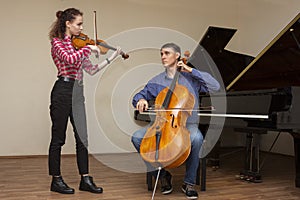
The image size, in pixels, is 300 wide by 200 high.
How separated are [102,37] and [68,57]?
2.21 meters

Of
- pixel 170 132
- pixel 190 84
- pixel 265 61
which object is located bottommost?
pixel 170 132

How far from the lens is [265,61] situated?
275 cm

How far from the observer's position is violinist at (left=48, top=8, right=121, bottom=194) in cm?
224

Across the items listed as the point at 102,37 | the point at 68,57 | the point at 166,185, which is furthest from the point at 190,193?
the point at 102,37

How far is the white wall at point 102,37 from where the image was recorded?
3.89m

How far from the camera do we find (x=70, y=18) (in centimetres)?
225

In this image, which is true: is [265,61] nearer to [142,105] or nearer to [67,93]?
[142,105]

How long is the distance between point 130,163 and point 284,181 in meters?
1.54

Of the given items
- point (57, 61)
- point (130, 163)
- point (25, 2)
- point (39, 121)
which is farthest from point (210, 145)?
point (25, 2)

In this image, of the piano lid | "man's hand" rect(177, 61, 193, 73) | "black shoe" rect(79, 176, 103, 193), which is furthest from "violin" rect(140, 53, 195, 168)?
the piano lid

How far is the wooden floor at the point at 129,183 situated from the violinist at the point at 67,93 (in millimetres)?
158

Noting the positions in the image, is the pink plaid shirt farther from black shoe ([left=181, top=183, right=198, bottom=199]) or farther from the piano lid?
the piano lid

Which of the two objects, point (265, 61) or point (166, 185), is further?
point (265, 61)

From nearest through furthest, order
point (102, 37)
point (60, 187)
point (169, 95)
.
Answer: point (169, 95) → point (60, 187) → point (102, 37)
